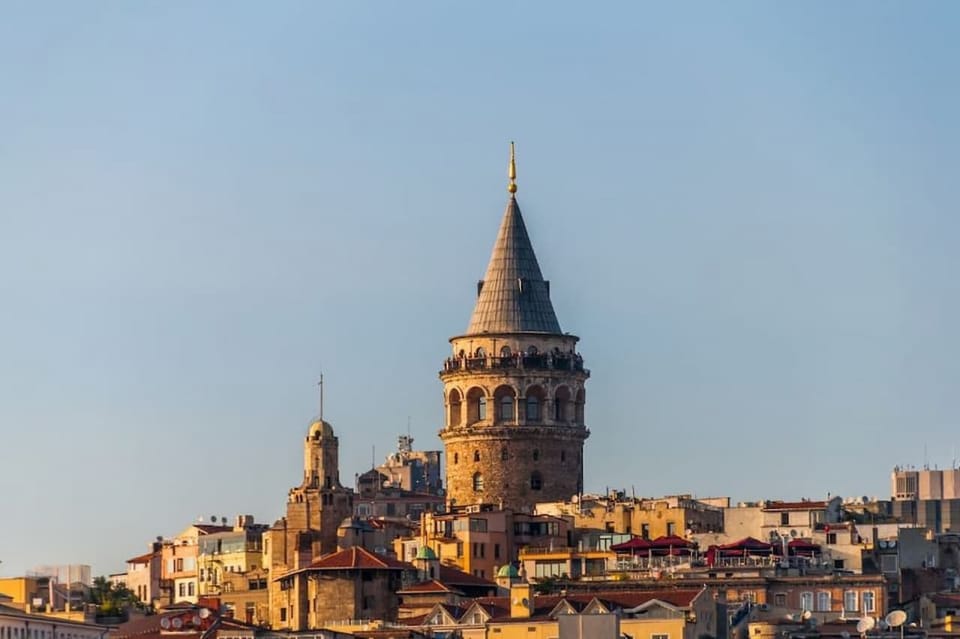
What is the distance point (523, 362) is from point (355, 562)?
2114 cm

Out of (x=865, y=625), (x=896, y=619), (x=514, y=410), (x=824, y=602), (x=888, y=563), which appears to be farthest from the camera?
(x=514, y=410)

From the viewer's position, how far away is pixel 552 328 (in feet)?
575

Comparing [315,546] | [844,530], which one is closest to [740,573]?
[844,530]

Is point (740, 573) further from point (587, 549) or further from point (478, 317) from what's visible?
point (478, 317)

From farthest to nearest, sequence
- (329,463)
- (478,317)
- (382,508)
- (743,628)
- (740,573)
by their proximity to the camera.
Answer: (382,508) → (478,317) → (329,463) → (740,573) → (743,628)

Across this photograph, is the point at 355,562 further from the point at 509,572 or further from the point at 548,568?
the point at 548,568

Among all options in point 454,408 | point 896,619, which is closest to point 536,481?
point 454,408

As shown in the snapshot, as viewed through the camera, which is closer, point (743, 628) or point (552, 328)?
point (743, 628)

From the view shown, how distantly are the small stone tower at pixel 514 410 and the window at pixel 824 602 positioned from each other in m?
22.6

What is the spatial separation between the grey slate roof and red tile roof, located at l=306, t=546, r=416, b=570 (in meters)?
20.9

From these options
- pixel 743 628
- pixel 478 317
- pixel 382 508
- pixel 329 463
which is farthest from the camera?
pixel 382 508

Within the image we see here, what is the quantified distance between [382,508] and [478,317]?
19074 millimetres

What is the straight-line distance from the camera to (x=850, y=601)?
502ft

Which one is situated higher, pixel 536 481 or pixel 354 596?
pixel 536 481
